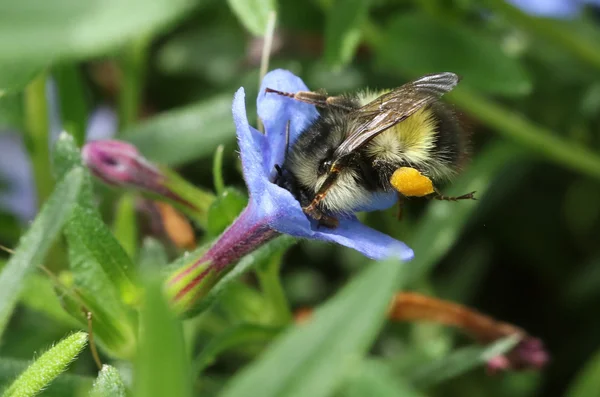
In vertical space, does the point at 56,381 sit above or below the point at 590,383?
above

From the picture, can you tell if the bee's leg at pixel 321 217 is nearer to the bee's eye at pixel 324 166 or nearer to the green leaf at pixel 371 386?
the bee's eye at pixel 324 166

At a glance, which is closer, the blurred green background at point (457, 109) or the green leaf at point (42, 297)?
the green leaf at point (42, 297)

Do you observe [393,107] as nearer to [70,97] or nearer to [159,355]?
[159,355]

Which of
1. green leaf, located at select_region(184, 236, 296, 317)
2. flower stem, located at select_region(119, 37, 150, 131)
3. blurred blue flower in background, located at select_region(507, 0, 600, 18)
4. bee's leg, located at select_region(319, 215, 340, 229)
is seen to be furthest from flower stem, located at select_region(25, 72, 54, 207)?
blurred blue flower in background, located at select_region(507, 0, 600, 18)

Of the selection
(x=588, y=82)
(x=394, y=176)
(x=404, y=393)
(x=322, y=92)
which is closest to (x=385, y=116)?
(x=394, y=176)

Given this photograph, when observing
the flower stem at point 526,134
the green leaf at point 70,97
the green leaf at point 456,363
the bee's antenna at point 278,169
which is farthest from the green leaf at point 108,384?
the flower stem at point 526,134

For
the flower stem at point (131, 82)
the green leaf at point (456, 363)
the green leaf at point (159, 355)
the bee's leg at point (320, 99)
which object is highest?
the flower stem at point (131, 82)

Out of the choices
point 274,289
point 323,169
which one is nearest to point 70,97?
point 274,289
